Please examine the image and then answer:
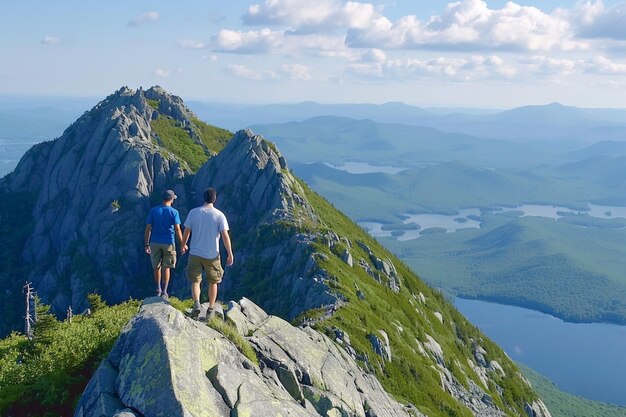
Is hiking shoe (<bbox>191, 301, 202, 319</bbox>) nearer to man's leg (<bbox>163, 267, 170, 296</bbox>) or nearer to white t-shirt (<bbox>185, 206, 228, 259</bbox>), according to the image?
white t-shirt (<bbox>185, 206, 228, 259</bbox>)

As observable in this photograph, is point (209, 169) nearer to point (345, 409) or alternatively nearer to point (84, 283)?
point (84, 283)

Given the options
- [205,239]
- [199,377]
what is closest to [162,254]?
[205,239]

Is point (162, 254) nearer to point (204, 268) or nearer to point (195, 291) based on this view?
point (204, 268)

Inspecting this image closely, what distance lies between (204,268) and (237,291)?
6770 centimetres

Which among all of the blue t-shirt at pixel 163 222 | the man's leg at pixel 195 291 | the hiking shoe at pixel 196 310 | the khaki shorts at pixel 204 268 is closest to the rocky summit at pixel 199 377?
the hiking shoe at pixel 196 310

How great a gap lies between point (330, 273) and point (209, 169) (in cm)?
5646

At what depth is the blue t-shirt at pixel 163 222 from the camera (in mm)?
25734

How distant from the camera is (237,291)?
9175cm

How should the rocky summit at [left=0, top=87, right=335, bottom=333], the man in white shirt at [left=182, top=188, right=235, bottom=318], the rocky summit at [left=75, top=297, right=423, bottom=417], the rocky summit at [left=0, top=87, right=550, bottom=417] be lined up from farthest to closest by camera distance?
the rocky summit at [left=0, top=87, right=335, bottom=333] < the man in white shirt at [left=182, top=188, right=235, bottom=318] < the rocky summit at [left=0, top=87, right=550, bottom=417] < the rocky summit at [left=75, top=297, right=423, bottom=417]

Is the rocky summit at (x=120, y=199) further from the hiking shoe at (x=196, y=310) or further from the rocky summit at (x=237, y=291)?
the hiking shoe at (x=196, y=310)

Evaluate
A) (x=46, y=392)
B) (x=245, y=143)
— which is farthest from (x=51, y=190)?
(x=46, y=392)

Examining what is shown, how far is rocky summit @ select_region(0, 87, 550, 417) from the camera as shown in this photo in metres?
20.4

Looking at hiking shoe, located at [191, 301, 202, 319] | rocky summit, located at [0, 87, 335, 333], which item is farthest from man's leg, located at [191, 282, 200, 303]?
rocky summit, located at [0, 87, 335, 333]

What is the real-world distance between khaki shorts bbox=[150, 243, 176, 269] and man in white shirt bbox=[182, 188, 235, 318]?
5.65 feet
